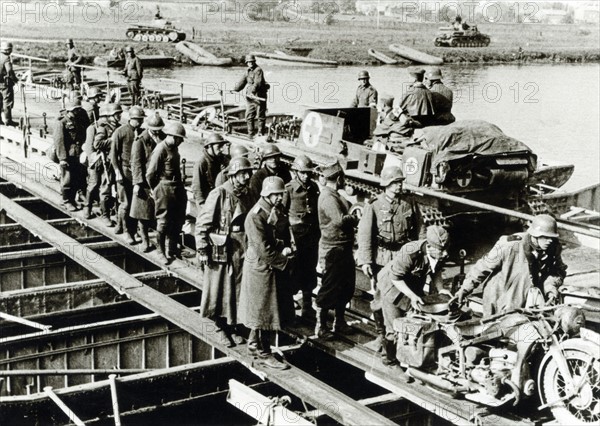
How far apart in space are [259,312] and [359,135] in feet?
26.4

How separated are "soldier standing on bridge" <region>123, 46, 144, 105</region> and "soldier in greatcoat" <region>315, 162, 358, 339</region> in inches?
506

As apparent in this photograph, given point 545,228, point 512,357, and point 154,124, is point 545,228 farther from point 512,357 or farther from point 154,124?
point 154,124

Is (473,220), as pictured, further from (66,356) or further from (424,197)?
(66,356)

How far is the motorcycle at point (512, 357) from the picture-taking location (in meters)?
5.96

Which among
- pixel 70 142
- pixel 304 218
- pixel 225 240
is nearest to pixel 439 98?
pixel 304 218

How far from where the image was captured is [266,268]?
7.33 meters

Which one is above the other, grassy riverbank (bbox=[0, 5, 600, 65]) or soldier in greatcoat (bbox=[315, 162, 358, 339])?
grassy riverbank (bbox=[0, 5, 600, 65])

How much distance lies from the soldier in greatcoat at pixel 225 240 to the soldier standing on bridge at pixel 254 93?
367 inches

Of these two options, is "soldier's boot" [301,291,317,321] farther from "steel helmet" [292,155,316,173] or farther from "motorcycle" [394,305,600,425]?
"motorcycle" [394,305,600,425]

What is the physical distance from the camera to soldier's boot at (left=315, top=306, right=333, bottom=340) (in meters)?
8.24

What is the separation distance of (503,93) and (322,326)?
123 ft

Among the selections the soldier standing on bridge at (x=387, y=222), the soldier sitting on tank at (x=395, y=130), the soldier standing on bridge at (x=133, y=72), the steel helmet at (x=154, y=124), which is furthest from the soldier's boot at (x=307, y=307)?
the soldier standing on bridge at (x=133, y=72)

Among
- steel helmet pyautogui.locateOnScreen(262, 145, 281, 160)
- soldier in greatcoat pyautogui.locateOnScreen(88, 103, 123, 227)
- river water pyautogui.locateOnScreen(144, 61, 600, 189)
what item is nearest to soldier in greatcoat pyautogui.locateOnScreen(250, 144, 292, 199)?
steel helmet pyautogui.locateOnScreen(262, 145, 281, 160)

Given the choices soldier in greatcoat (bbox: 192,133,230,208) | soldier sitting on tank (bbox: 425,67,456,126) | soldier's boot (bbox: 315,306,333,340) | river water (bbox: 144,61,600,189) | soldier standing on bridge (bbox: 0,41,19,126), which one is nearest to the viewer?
soldier's boot (bbox: 315,306,333,340)
